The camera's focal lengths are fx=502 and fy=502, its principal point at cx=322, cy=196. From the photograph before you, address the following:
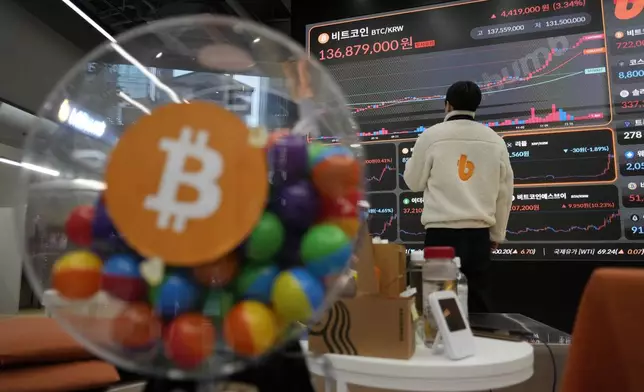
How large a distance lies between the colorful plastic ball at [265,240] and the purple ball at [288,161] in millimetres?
47

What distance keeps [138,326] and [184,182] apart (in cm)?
15

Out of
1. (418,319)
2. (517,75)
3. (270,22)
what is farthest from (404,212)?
(270,22)

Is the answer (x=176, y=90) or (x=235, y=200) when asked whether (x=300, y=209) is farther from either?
(x=176, y=90)

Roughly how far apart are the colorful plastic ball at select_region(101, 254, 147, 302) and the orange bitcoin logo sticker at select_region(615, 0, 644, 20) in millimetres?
3770

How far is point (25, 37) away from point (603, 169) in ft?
18.8

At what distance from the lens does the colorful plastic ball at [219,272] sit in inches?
20.3

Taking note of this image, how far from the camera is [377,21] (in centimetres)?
394

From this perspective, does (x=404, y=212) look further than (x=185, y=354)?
Yes

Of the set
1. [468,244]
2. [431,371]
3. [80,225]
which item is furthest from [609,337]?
[468,244]

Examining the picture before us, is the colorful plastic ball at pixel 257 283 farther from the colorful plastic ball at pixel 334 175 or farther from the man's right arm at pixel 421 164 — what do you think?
the man's right arm at pixel 421 164

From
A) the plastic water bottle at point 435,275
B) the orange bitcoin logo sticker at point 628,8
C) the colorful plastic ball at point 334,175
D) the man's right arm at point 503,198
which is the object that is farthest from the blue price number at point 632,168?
the colorful plastic ball at point 334,175

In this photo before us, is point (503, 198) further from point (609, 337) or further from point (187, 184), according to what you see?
point (187, 184)

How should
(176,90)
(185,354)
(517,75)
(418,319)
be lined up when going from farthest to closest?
(517,75), (418,319), (176,90), (185,354)

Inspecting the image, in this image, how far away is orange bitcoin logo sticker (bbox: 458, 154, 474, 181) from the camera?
2.05 meters
